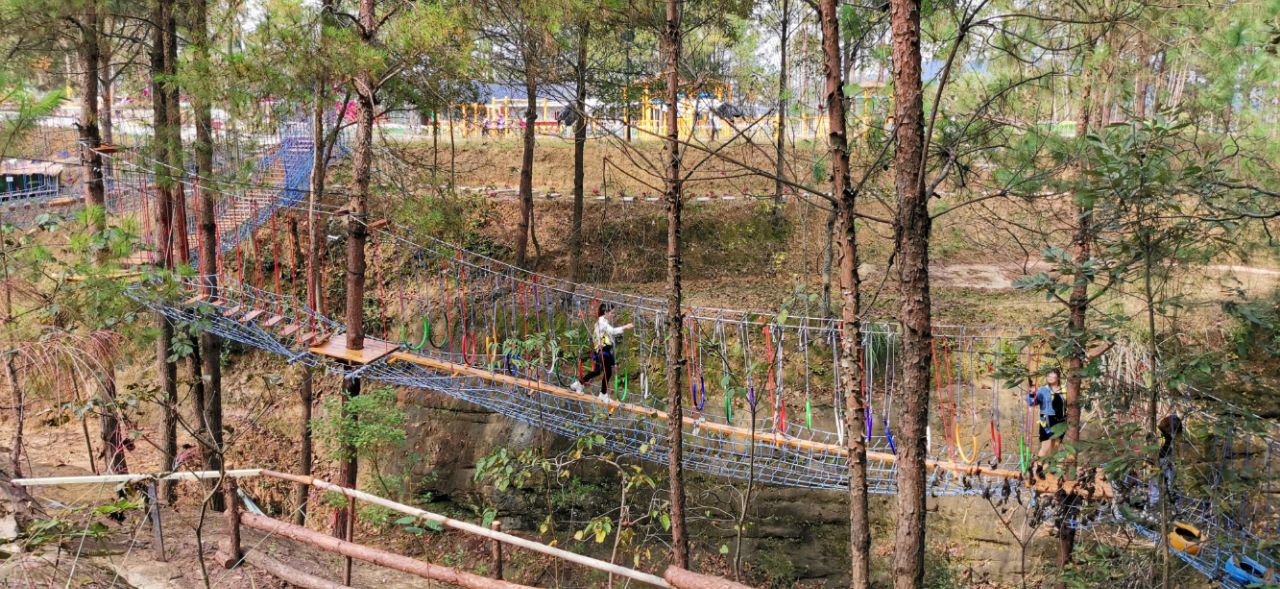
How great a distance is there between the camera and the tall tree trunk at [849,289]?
2.60m

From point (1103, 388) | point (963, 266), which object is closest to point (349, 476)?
point (1103, 388)

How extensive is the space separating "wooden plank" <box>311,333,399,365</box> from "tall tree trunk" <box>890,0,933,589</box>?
3532mm

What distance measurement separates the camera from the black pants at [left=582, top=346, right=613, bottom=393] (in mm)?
5492

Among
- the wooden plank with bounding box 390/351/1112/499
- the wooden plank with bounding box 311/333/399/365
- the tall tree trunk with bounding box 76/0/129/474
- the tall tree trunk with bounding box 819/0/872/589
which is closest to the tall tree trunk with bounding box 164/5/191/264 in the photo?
the tall tree trunk with bounding box 76/0/129/474

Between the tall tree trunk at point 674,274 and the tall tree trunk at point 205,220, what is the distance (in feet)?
9.12

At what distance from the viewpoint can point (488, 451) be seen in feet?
23.0

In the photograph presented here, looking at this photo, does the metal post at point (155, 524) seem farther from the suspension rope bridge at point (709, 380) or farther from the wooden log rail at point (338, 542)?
the suspension rope bridge at point (709, 380)

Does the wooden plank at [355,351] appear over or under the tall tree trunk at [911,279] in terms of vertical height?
under

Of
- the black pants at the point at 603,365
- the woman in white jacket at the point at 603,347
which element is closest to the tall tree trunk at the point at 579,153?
the woman in white jacket at the point at 603,347

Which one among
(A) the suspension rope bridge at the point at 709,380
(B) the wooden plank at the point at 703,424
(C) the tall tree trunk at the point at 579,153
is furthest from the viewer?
(C) the tall tree trunk at the point at 579,153

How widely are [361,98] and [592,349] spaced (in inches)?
83.5

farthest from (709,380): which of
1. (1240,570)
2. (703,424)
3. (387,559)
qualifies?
(1240,570)

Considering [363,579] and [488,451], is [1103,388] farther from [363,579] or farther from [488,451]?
[488,451]

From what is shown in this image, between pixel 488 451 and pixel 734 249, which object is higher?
pixel 734 249
